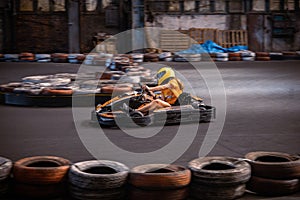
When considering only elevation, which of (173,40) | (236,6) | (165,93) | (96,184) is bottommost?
(96,184)

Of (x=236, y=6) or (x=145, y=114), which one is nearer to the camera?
(x=145, y=114)

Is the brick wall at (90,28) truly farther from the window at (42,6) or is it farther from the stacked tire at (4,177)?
the stacked tire at (4,177)

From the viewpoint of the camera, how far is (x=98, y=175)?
3.04 meters

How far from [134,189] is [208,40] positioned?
1211cm

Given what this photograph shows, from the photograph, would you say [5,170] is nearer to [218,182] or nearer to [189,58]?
[218,182]

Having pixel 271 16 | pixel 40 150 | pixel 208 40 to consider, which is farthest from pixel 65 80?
pixel 271 16

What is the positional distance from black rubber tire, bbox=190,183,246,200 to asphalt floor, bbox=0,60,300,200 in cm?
13

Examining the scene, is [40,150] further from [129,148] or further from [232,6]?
[232,6]

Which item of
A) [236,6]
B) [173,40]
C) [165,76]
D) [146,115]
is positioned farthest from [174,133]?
[236,6]

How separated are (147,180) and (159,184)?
78 millimetres

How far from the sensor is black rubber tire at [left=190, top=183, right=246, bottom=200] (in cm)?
312

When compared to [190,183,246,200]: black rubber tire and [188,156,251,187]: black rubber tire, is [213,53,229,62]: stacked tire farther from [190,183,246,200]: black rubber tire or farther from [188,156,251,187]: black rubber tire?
[190,183,246,200]: black rubber tire

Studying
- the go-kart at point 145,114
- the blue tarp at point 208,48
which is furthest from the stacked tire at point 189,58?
the go-kart at point 145,114

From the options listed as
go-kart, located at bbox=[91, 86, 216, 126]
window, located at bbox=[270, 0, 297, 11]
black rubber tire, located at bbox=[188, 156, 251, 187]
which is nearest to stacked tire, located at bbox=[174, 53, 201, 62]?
window, located at bbox=[270, 0, 297, 11]
